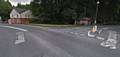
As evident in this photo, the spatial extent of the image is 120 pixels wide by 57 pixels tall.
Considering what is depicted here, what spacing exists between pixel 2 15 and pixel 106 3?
44.8 m

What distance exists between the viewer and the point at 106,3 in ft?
198

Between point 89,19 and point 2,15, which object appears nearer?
Answer: point 89,19

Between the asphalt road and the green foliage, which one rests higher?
the green foliage

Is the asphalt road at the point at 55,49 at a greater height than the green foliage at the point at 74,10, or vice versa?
the green foliage at the point at 74,10

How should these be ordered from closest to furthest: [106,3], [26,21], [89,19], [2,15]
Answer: [106,3] < [89,19] < [26,21] < [2,15]

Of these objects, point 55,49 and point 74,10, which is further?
point 74,10

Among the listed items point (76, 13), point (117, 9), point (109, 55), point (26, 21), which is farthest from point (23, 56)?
point (26, 21)

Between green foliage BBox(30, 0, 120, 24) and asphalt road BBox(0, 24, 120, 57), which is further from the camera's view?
green foliage BBox(30, 0, 120, 24)

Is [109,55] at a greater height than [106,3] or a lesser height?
lesser

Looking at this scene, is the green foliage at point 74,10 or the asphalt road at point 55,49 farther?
the green foliage at point 74,10

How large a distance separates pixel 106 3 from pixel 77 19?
8431mm

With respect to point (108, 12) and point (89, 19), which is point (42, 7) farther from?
point (108, 12)

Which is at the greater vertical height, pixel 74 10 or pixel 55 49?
pixel 74 10

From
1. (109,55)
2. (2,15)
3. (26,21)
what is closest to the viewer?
(109,55)
